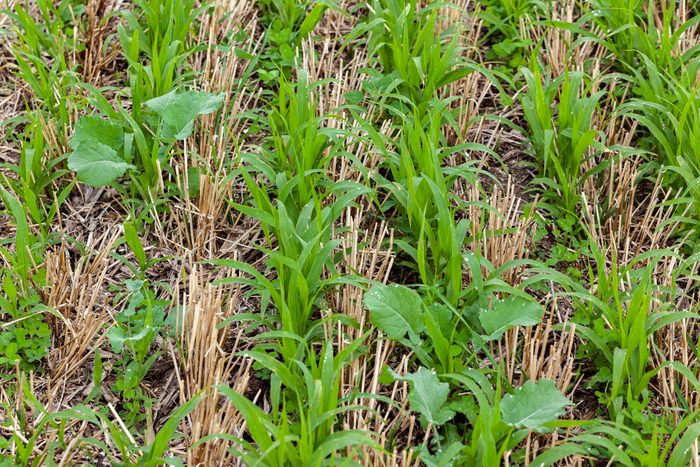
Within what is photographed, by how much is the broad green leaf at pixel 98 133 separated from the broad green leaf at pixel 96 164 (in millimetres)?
31

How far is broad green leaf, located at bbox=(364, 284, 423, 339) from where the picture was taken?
2.22 meters

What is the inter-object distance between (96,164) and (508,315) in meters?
1.32

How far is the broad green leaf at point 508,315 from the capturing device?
2.20 meters

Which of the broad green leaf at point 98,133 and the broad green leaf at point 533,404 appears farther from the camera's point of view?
the broad green leaf at point 98,133

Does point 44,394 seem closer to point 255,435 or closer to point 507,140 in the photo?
point 255,435

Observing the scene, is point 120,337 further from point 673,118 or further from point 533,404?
point 673,118

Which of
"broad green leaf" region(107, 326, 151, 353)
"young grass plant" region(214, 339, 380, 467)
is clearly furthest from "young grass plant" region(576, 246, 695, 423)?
"broad green leaf" region(107, 326, 151, 353)

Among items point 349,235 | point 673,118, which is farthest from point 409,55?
point 673,118

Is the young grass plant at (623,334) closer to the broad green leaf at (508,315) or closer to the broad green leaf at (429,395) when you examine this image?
the broad green leaf at (508,315)

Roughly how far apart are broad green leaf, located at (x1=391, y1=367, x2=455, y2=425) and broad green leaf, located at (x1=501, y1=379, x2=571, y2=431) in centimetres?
14

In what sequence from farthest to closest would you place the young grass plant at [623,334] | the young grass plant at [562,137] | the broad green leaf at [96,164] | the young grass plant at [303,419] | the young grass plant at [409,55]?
the young grass plant at [409,55] < the young grass plant at [562,137] < the broad green leaf at [96,164] < the young grass plant at [623,334] < the young grass plant at [303,419]

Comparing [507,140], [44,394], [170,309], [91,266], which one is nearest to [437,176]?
[507,140]

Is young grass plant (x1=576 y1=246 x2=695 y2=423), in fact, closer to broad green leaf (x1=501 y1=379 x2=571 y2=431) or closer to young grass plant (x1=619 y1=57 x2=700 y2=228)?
broad green leaf (x1=501 y1=379 x2=571 y2=431)

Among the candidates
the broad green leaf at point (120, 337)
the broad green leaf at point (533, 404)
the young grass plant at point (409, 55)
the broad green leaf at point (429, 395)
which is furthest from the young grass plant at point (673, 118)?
the broad green leaf at point (120, 337)
